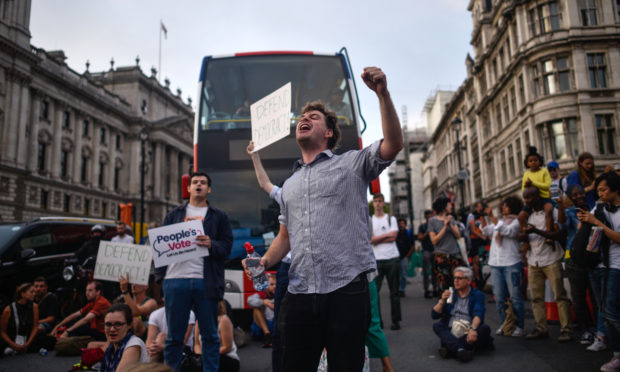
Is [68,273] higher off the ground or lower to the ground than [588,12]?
lower

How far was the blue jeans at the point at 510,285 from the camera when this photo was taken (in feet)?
20.3

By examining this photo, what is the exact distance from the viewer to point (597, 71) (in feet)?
87.3

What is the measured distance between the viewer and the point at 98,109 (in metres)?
54.7

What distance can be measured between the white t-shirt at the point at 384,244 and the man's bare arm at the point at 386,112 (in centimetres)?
506

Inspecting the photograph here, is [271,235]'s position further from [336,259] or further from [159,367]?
[159,367]

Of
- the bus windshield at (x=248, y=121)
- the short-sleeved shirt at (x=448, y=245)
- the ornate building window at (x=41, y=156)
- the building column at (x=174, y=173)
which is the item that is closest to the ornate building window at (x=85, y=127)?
the ornate building window at (x=41, y=156)

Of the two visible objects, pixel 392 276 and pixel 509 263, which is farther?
pixel 392 276

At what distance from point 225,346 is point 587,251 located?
4056 mm

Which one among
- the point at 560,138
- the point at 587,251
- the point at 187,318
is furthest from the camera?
the point at 560,138

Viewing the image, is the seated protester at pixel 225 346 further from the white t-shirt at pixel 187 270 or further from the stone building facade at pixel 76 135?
the stone building facade at pixel 76 135

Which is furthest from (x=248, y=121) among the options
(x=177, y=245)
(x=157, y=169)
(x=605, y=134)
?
(x=157, y=169)

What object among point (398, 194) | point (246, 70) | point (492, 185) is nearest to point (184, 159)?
point (398, 194)

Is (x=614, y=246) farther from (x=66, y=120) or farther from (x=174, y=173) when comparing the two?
(x=174, y=173)

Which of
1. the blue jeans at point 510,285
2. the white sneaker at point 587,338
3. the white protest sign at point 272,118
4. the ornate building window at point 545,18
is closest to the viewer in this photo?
the white protest sign at point 272,118
